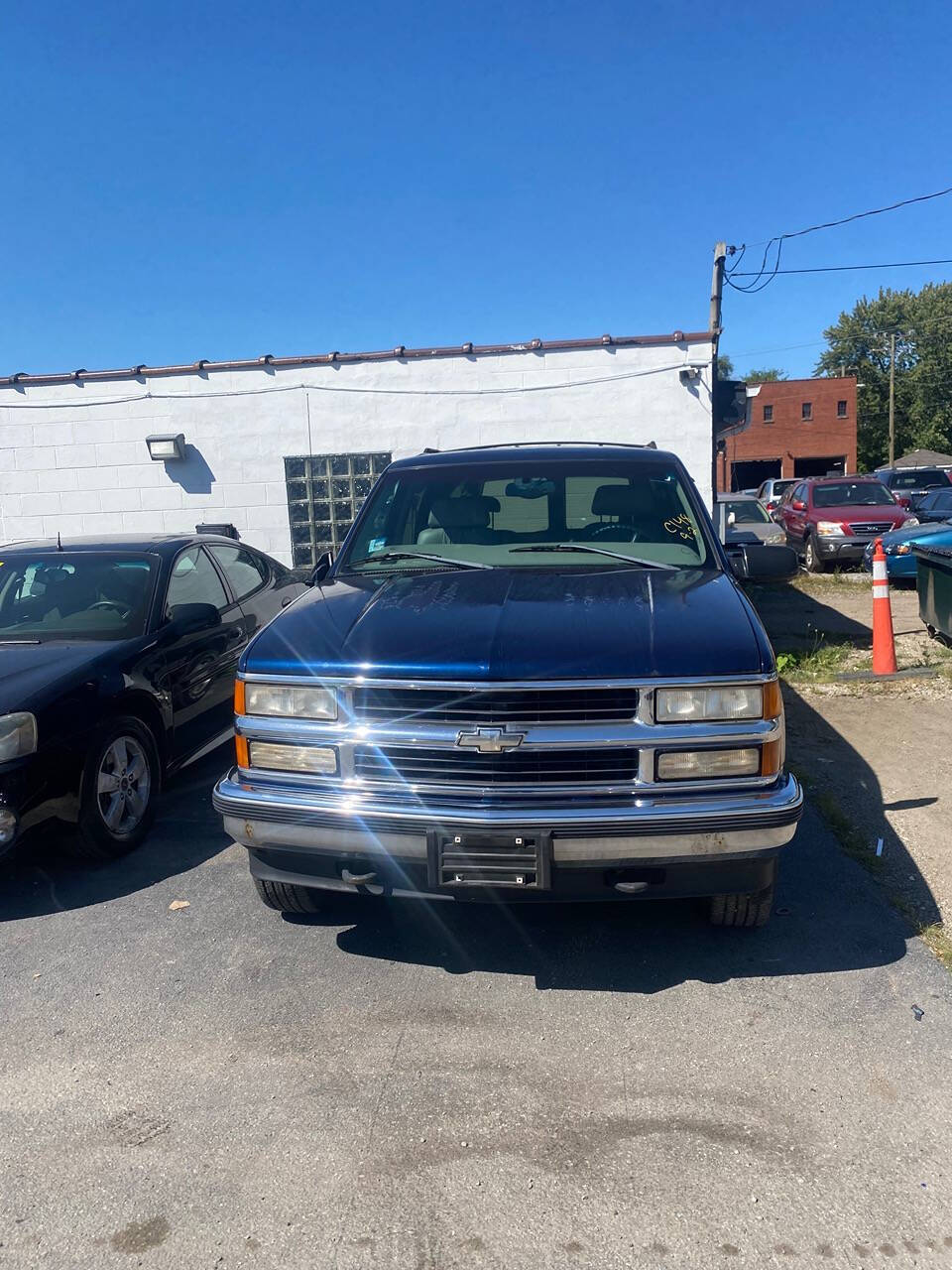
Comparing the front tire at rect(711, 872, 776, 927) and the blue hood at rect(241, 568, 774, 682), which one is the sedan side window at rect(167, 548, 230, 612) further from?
the front tire at rect(711, 872, 776, 927)

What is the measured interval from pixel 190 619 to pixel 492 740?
10.0 ft

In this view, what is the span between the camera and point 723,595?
3559 mm

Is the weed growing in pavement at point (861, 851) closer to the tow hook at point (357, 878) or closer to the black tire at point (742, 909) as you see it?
the black tire at point (742, 909)

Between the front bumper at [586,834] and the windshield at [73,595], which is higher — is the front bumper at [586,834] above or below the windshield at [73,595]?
below

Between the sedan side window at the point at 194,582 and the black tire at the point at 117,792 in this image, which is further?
the sedan side window at the point at 194,582

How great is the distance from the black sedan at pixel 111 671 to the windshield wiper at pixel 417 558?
2.99 feet

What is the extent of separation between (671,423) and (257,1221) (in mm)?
9747

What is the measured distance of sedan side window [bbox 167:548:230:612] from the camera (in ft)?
18.2

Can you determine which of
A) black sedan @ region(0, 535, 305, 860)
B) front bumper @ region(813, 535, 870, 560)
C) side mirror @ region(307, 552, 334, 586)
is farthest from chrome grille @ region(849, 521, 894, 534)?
side mirror @ region(307, 552, 334, 586)

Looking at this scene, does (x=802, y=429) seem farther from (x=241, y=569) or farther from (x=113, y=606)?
→ (x=113, y=606)

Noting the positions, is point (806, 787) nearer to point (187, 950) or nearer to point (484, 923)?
point (484, 923)

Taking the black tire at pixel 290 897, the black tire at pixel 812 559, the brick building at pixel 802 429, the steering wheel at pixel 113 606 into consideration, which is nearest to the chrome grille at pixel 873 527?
the black tire at pixel 812 559

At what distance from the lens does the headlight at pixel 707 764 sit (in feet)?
9.78

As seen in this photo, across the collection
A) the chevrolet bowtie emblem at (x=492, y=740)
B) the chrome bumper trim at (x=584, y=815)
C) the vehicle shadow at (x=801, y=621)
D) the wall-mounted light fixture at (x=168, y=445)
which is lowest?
the vehicle shadow at (x=801, y=621)
